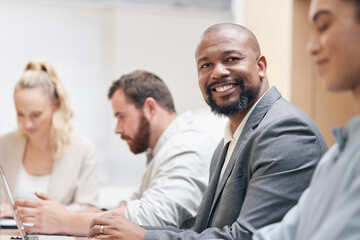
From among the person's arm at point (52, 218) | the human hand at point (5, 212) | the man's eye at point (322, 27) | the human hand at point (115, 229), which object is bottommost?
the human hand at point (5, 212)

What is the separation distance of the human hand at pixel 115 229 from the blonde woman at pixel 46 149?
114cm

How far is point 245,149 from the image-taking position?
151 centimetres

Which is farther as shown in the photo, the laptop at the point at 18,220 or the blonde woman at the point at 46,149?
the blonde woman at the point at 46,149

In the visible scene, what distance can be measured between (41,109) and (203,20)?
1.58 metres

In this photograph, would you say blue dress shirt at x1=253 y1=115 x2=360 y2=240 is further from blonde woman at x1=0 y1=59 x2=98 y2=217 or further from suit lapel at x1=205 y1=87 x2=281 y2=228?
blonde woman at x1=0 y1=59 x2=98 y2=217

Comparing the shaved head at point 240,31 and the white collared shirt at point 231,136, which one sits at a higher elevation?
the shaved head at point 240,31

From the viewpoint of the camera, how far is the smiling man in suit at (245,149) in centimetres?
136

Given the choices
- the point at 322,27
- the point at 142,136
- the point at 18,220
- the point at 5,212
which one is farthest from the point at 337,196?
the point at 5,212

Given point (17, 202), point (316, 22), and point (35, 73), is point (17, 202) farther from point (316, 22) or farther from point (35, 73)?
point (316, 22)

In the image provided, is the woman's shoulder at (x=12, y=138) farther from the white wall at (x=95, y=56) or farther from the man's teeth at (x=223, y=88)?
the man's teeth at (x=223, y=88)

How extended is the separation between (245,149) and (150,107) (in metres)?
0.96

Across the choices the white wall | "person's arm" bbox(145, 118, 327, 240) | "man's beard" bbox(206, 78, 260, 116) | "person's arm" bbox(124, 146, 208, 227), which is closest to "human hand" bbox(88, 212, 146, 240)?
"person's arm" bbox(145, 118, 327, 240)

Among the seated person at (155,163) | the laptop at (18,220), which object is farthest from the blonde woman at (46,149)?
the laptop at (18,220)

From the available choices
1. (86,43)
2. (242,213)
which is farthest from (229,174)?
(86,43)
